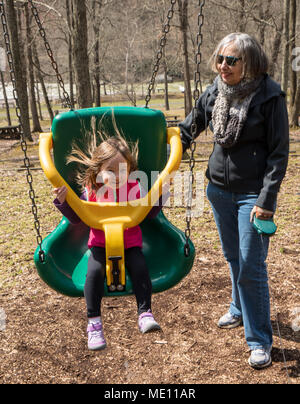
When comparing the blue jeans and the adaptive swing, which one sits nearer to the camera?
the blue jeans

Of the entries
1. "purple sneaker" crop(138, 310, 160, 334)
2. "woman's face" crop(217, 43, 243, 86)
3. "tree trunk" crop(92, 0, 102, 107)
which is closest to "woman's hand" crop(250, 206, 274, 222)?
"woman's face" crop(217, 43, 243, 86)

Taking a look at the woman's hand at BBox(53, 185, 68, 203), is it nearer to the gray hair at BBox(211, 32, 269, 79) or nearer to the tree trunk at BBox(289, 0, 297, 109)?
the gray hair at BBox(211, 32, 269, 79)

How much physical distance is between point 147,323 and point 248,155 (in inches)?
39.1

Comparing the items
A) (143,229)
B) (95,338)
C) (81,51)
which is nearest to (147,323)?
(95,338)

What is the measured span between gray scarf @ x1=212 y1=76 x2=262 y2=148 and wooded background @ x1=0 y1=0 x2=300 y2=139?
4.94 metres

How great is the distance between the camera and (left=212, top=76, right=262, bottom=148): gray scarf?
2.08 metres

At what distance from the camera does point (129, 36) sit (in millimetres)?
17844

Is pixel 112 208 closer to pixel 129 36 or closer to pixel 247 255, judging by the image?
pixel 247 255

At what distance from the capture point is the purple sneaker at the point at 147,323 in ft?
7.02

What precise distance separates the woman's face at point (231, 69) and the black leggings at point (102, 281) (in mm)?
1050

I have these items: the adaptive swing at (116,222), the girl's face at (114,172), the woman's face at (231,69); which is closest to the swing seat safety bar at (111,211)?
the adaptive swing at (116,222)

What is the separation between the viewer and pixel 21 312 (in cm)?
322

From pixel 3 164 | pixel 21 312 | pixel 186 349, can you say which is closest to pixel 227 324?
pixel 186 349

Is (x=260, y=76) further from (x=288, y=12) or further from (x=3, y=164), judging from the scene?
(x=288, y=12)
